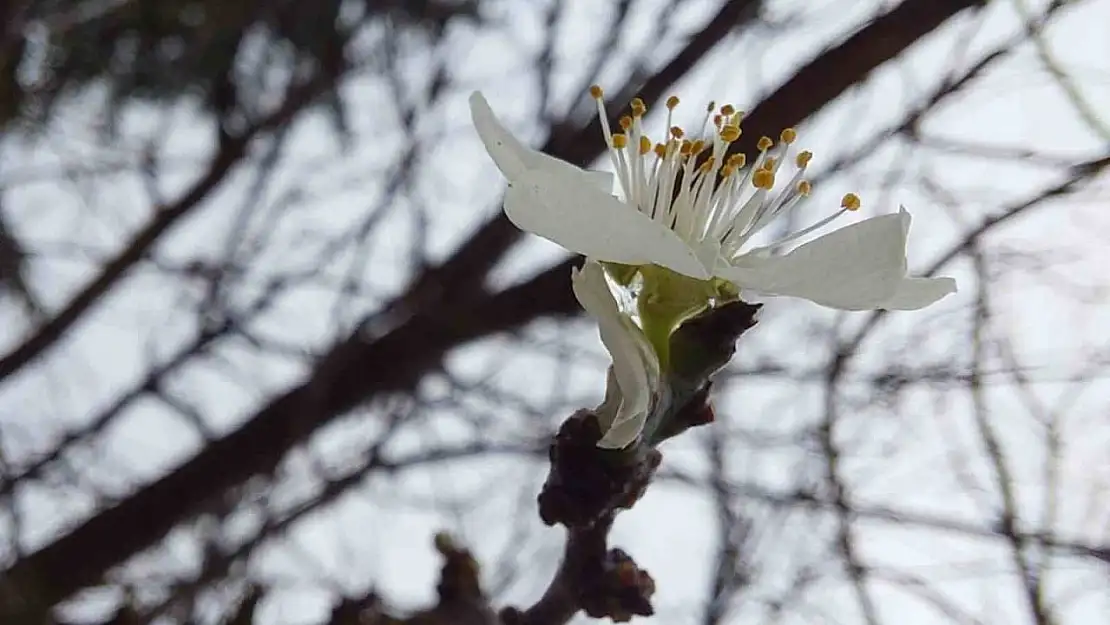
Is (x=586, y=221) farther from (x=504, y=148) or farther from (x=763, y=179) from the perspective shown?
(x=763, y=179)

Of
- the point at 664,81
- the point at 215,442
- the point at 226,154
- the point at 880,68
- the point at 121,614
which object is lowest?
the point at 121,614

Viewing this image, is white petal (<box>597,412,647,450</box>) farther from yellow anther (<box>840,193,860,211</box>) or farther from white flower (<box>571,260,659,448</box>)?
yellow anther (<box>840,193,860,211</box>)

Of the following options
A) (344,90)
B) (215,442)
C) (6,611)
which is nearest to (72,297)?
(215,442)

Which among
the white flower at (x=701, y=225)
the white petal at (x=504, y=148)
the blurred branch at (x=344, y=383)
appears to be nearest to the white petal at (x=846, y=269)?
the white flower at (x=701, y=225)

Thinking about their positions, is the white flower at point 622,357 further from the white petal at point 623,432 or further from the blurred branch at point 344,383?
the blurred branch at point 344,383

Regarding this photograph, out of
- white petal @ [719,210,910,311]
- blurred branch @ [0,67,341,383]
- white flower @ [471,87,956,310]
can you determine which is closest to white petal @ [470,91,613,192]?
white flower @ [471,87,956,310]

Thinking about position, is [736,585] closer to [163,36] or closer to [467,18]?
[467,18]

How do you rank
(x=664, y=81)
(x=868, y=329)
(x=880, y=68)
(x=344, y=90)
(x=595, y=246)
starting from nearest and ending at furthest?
(x=595, y=246) < (x=880, y=68) < (x=664, y=81) < (x=868, y=329) < (x=344, y=90)
